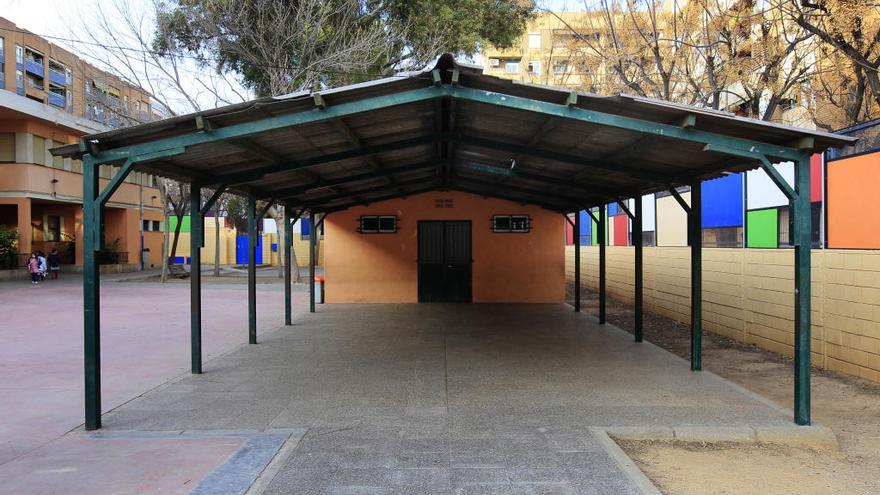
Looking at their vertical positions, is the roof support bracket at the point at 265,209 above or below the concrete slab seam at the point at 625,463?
above

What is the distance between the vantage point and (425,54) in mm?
18297

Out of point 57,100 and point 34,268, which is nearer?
point 34,268

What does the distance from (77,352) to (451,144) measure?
6.67m

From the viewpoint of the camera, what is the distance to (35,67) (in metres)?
39.4

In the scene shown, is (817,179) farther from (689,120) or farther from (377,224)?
Answer: (377,224)

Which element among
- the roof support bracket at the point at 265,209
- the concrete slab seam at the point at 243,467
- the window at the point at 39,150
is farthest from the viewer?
the window at the point at 39,150

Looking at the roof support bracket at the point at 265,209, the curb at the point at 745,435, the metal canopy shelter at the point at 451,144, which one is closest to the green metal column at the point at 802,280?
the metal canopy shelter at the point at 451,144

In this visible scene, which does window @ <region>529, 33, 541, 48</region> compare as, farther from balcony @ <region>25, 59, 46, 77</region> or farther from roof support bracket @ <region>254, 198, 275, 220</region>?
roof support bracket @ <region>254, 198, 275, 220</region>

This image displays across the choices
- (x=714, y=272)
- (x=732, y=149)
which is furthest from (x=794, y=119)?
(x=732, y=149)

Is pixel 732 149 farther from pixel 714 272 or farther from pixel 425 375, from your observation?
pixel 714 272

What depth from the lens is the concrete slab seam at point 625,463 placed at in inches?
166

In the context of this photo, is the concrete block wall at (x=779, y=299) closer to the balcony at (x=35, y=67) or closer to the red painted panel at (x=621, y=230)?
the red painted panel at (x=621, y=230)

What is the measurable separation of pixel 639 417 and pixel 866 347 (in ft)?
11.9

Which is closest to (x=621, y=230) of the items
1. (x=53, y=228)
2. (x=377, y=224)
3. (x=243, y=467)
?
(x=377, y=224)
